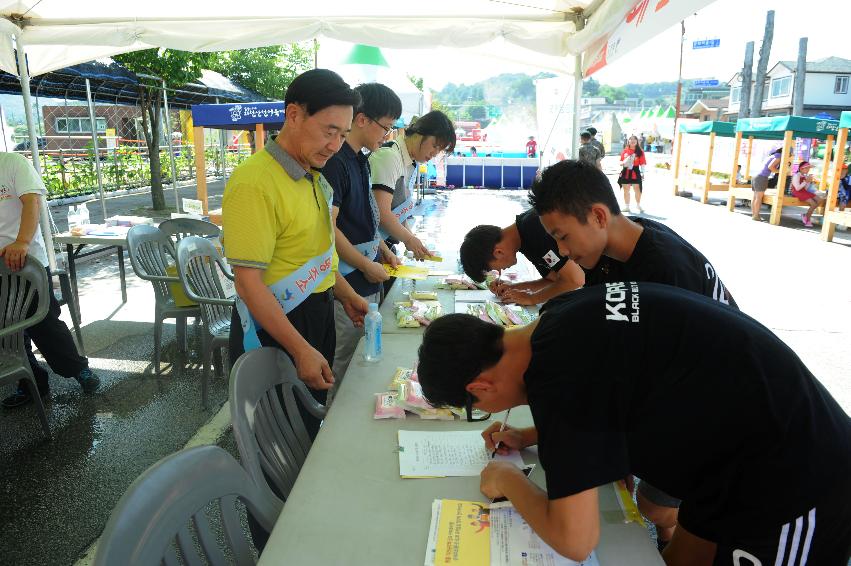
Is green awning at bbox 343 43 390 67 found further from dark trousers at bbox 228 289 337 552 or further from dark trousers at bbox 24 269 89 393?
dark trousers at bbox 228 289 337 552

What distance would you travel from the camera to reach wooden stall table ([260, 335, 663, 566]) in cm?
108

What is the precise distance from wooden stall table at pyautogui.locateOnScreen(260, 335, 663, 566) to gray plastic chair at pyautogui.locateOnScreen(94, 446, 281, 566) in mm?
90

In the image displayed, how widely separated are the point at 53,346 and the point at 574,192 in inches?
124

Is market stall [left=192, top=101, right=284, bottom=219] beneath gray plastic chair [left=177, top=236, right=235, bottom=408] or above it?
above

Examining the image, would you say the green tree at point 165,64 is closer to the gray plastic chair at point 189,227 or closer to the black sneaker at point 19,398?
the gray plastic chair at point 189,227

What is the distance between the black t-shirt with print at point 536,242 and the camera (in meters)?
2.36

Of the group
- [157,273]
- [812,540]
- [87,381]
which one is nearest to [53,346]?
[87,381]

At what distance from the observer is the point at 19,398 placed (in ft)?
10.7

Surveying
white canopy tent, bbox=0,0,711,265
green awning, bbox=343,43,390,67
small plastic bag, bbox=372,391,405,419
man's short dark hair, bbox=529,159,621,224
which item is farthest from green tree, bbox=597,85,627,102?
small plastic bag, bbox=372,391,405,419

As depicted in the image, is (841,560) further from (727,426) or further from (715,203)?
(715,203)

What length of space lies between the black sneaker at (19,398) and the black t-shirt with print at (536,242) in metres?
2.93

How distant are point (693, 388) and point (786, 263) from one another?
7.20m

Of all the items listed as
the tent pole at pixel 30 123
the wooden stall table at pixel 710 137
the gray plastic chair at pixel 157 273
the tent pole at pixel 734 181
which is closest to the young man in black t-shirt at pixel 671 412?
the gray plastic chair at pixel 157 273

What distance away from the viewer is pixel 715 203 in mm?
13062
